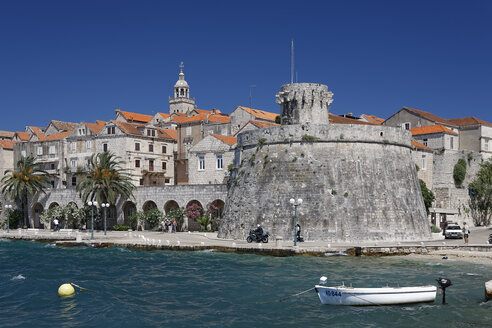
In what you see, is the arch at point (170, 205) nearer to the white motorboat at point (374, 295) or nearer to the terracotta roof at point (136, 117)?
the terracotta roof at point (136, 117)

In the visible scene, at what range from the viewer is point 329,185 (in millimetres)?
36250

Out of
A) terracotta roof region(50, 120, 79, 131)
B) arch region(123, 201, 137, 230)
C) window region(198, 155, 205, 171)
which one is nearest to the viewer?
arch region(123, 201, 137, 230)

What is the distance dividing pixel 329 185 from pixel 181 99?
259 ft

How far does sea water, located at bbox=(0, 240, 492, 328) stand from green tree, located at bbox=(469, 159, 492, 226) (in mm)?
29030

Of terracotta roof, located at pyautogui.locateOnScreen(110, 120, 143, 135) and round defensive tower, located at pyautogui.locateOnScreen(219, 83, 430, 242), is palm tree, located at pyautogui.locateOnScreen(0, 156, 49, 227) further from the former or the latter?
round defensive tower, located at pyautogui.locateOnScreen(219, 83, 430, 242)

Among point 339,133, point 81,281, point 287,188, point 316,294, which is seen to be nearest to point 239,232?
point 287,188

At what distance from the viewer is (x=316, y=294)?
2253 cm

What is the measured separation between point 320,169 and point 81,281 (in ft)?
53.7

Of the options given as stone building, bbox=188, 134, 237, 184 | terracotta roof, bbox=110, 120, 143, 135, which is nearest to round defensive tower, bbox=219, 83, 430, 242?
stone building, bbox=188, 134, 237, 184

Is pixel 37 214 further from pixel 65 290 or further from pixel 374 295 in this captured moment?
pixel 374 295

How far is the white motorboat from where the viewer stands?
Answer: 20562 millimetres

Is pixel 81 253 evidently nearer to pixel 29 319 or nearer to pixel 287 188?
pixel 287 188

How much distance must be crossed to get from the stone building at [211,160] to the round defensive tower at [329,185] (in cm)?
1549

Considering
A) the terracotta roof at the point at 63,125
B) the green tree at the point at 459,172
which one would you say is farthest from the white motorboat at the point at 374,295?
the terracotta roof at the point at 63,125
